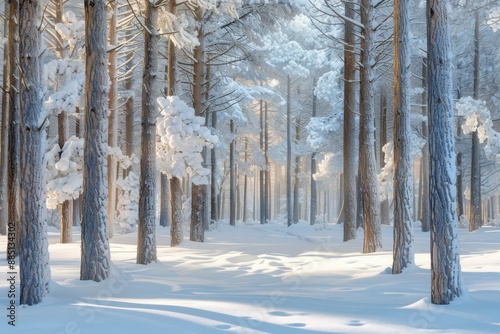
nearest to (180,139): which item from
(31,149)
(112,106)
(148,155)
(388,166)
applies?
(112,106)

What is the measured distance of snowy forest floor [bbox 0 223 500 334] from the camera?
5434mm

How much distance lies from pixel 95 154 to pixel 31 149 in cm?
213

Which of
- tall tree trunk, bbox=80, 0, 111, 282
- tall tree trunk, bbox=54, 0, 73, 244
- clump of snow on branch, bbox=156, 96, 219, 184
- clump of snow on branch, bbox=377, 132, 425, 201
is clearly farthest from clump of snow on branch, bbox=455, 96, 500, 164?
tall tree trunk, bbox=80, 0, 111, 282

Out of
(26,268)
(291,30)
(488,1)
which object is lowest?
(26,268)

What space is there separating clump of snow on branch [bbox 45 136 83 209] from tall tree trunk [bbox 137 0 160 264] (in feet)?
13.9

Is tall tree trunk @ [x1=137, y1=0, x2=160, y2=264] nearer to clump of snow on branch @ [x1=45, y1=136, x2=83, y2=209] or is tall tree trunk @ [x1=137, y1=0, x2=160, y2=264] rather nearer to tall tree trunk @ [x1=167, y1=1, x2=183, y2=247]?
tall tree trunk @ [x1=167, y1=1, x2=183, y2=247]

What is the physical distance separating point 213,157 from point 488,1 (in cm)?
1409

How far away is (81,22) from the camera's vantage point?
48.3 ft

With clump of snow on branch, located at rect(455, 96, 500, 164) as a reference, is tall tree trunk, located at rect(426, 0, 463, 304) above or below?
below

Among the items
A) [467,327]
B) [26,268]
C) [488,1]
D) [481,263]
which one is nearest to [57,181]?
[26,268]

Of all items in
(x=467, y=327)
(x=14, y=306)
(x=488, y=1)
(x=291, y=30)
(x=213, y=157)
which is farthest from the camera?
(x=291, y=30)

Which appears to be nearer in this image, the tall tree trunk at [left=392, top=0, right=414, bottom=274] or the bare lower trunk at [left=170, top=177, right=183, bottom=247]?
the tall tree trunk at [left=392, top=0, right=414, bottom=274]

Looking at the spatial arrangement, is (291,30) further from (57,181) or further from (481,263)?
(481,263)

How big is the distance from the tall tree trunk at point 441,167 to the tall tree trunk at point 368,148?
250 inches
